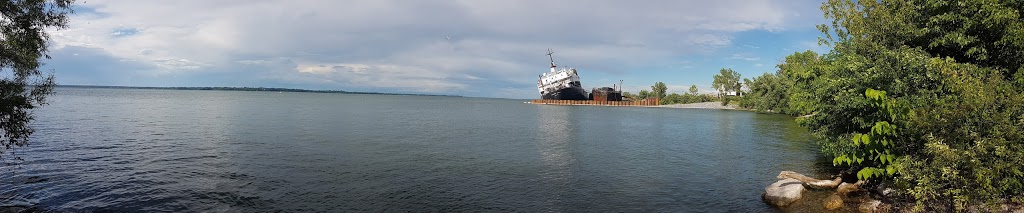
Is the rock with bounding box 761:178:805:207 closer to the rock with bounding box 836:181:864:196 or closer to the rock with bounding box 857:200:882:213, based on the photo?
the rock with bounding box 836:181:864:196

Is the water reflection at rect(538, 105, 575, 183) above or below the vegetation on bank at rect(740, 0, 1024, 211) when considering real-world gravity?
below

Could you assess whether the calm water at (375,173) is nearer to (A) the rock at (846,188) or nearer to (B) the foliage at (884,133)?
(A) the rock at (846,188)

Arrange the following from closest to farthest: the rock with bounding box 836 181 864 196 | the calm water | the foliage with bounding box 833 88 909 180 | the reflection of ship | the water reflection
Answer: the foliage with bounding box 833 88 909 180 → the calm water → the rock with bounding box 836 181 864 196 → the water reflection → the reflection of ship

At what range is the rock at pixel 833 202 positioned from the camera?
1658cm

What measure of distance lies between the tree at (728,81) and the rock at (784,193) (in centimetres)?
16316

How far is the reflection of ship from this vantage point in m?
158

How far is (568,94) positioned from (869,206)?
480 ft

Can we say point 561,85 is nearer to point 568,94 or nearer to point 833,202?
point 568,94

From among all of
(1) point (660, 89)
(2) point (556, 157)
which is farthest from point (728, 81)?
(2) point (556, 157)

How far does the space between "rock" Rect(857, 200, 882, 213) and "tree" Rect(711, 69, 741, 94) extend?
165 metres

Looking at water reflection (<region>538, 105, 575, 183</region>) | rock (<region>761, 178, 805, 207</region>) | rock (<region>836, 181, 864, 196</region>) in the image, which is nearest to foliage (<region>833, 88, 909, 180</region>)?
rock (<region>761, 178, 805, 207</region>)

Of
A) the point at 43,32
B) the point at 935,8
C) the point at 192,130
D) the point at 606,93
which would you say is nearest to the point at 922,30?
the point at 935,8

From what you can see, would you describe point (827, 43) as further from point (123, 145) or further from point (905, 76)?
point (123, 145)

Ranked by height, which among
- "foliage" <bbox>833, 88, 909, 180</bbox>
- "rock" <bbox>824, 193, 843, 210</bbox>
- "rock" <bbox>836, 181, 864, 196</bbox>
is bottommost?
"rock" <bbox>824, 193, 843, 210</bbox>
